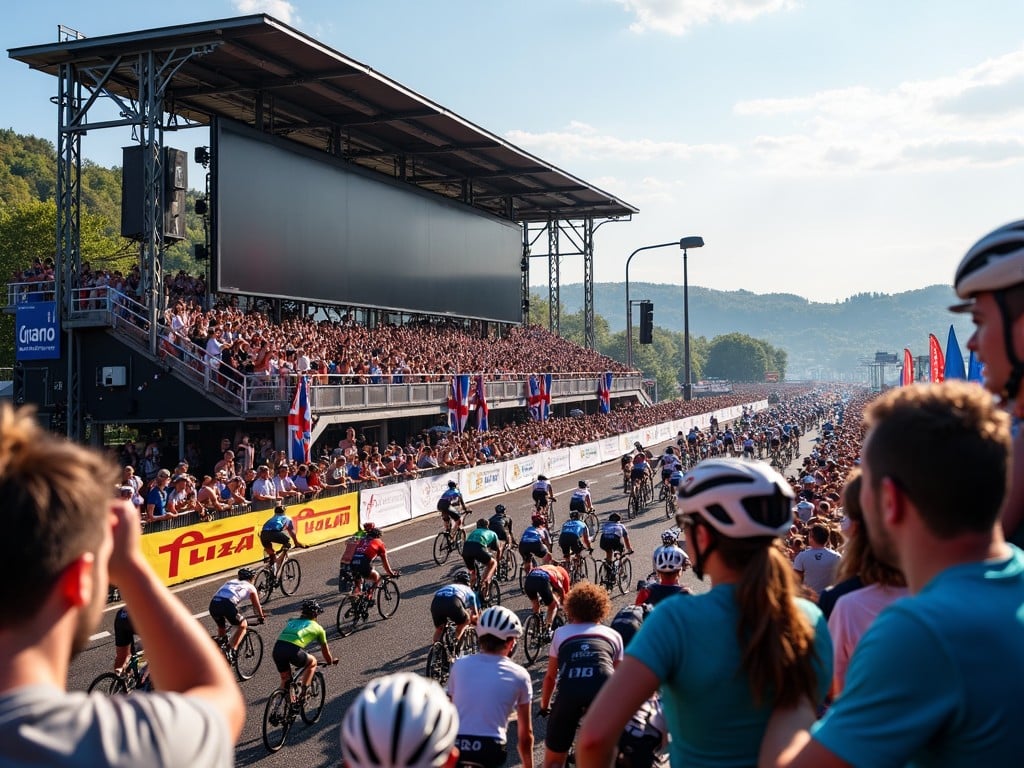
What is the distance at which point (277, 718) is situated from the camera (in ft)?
Answer: 30.5

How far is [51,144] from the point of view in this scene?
4931 inches

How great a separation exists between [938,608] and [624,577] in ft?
49.1

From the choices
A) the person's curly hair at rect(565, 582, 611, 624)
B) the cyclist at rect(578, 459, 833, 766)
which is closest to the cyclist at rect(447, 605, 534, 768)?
the person's curly hair at rect(565, 582, 611, 624)

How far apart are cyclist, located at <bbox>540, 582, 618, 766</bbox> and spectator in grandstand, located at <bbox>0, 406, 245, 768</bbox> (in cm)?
444

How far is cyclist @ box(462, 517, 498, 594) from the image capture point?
44.5 feet

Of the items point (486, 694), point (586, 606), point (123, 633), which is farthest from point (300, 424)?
point (486, 694)

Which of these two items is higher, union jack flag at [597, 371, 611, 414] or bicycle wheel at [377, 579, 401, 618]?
union jack flag at [597, 371, 611, 414]

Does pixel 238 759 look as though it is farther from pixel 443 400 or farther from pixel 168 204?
pixel 443 400

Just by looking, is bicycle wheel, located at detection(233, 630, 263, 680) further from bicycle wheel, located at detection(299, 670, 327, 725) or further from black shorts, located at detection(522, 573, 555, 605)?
black shorts, located at detection(522, 573, 555, 605)

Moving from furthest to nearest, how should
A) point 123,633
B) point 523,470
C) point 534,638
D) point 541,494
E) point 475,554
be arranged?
point 523,470, point 541,494, point 475,554, point 534,638, point 123,633

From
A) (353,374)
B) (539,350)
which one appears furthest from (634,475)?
(539,350)

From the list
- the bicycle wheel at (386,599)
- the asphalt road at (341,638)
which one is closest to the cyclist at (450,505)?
the asphalt road at (341,638)

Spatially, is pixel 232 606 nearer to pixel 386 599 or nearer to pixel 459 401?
pixel 386 599

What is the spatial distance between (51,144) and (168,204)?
116 m
